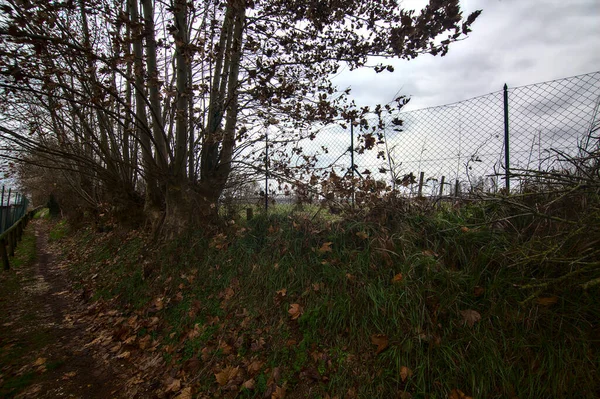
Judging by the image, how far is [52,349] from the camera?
12.6ft

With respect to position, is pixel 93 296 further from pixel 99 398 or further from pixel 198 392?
pixel 198 392

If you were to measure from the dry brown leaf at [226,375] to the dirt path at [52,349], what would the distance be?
40.2 inches

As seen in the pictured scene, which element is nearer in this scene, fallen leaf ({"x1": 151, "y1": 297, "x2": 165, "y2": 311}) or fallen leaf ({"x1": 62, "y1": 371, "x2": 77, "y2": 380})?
fallen leaf ({"x1": 62, "y1": 371, "x2": 77, "y2": 380})

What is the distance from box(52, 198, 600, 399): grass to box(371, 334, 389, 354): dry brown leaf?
0.03 meters

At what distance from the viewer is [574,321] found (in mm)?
2287

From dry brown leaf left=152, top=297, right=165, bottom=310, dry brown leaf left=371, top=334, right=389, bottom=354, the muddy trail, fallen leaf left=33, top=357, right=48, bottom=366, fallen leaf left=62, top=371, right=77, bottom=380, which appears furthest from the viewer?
dry brown leaf left=152, top=297, right=165, bottom=310

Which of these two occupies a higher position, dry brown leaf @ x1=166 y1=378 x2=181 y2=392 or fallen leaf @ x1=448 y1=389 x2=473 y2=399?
fallen leaf @ x1=448 y1=389 x2=473 y2=399

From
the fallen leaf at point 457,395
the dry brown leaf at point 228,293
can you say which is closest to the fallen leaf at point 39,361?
the dry brown leaf at point 228,293

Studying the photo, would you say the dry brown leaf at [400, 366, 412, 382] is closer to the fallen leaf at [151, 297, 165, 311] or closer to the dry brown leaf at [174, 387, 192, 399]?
the dry brown leaf at [174, 387, 192, 399]

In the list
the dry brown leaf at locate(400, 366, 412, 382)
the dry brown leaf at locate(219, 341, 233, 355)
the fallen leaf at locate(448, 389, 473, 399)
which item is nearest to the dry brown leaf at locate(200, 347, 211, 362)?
the dry brown leaf at locate(219, 341, 233, 355)

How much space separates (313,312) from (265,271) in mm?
1026

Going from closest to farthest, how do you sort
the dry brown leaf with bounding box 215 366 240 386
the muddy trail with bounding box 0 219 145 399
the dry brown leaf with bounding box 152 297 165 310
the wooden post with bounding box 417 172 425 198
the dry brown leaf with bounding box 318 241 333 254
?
the dry brown leaf with bounding box 215 366 240 386, the muddy trail with bounding box 0 219 145 399, the dry brown leaf with bounding box 318 241 333 254, the wooden post with bounding box 417 172 425 198, the dry brown leaf with bounding box 152 297 165 310

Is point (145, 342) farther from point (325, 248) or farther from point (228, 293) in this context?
point (325, 248)

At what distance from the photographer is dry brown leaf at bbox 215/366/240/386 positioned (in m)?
2.84
